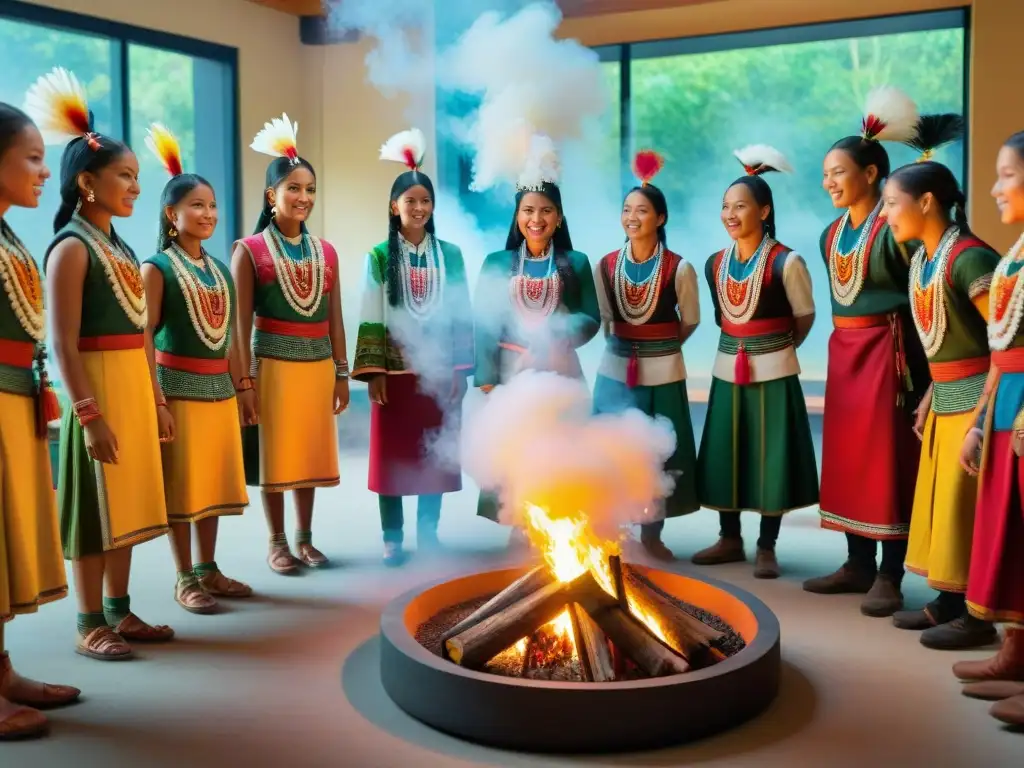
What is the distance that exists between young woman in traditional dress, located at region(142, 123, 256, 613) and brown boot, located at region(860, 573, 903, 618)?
2.24 metres

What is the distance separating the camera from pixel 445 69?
3.69 meters

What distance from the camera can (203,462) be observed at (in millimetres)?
3523

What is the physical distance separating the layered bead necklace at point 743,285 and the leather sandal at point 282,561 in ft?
6.60

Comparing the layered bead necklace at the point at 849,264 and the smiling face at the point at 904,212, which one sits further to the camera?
the layered bead necklace at the point at 849,264

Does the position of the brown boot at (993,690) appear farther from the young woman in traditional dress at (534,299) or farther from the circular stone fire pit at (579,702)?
the young woman in traditional dress at (534,299)

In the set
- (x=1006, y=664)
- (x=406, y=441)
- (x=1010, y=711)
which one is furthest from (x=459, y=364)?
(x=1010, y=711)

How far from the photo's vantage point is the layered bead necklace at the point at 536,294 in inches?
158

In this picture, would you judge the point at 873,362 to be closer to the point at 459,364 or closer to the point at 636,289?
the point at 636,289

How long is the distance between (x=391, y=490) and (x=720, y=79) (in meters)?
4.18

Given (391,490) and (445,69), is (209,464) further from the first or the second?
(445,69)

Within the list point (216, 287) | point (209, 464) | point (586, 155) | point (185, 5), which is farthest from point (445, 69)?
point (185, 5)

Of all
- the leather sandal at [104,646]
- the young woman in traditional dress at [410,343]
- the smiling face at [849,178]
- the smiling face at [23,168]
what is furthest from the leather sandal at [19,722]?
the smiling face at [849,178]

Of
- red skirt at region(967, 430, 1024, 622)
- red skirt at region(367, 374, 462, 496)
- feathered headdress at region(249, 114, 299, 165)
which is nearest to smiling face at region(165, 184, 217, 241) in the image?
feathered headdress at region(249, 114, 299, 165)

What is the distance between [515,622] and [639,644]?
334 millimetres
